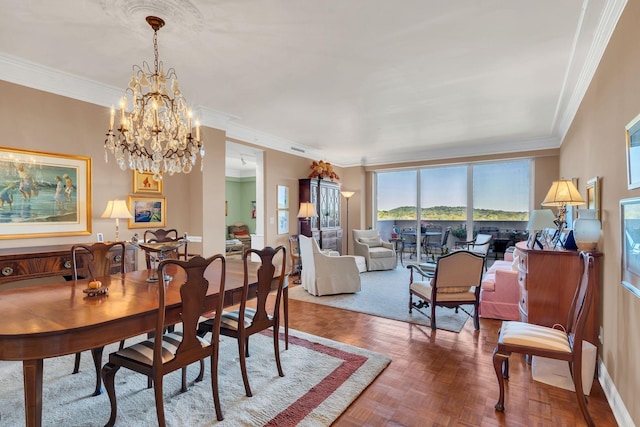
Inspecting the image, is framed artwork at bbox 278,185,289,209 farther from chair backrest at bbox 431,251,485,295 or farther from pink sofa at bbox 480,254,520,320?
pink sofa at bbox 480,254,520,320

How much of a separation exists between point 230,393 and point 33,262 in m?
2.19

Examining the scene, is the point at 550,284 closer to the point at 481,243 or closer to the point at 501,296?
the point at 501,296

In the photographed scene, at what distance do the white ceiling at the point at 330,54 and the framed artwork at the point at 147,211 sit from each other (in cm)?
82

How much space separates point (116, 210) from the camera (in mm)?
3547

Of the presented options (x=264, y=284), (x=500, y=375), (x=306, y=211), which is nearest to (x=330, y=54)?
(x=264, y=284)

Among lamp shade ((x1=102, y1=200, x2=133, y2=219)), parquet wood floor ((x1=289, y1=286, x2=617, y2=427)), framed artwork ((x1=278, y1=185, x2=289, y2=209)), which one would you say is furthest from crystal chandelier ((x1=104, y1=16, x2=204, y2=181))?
framed artwork ((x1=278, y1=185, x2=289, y2=209))

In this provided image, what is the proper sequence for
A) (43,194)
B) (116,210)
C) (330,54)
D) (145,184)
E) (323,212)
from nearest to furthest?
(330,54) → (43,194) → (116,210) → (145,184) → (323,212)

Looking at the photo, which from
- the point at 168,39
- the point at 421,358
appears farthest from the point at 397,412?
the point at 168,39

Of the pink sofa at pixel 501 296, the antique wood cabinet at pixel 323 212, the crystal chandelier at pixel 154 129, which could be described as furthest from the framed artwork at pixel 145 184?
the pink sofa at pixel 501 296

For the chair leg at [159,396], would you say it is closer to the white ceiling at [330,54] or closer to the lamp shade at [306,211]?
the white ceiling at [330,54]

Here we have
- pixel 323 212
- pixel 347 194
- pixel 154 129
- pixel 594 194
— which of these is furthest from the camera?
pixel 347 194

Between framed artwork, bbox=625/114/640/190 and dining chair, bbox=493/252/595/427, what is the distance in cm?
52

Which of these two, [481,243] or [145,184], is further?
[481,243]

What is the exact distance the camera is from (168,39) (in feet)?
8.67
